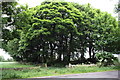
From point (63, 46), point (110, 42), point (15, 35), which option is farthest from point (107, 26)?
point (15, 35)

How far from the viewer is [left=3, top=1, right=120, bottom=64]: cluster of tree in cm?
1405

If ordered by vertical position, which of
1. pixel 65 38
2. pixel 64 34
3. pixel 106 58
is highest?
pixel 64 34

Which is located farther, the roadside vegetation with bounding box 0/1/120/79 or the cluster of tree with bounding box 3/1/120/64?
the cluster of tree with bounding box 3/1/120/64

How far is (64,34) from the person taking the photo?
1463 cm

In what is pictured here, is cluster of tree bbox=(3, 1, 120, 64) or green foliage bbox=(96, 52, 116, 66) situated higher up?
cluster of tree bbox=(3, 1, 120, 64)

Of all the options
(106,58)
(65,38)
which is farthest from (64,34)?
(106,58)

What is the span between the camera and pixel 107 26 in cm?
1467

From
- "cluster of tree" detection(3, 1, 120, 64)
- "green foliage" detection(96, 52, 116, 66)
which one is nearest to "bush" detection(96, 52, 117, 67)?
"green foliage" detection(96, 52, 116, 66)

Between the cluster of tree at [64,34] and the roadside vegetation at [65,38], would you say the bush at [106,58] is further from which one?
the cluster of tree at [64,34]

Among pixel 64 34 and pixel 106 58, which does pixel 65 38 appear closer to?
pixel 64 34

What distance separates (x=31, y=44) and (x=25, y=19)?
24.4 feet

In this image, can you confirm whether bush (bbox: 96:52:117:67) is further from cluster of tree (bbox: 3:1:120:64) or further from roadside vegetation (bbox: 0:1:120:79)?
cluster of tree (bbox: 3:1:120:64)

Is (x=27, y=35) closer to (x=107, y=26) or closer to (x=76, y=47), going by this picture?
(x=76, y=47)

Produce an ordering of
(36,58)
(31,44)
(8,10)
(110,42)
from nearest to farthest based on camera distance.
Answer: (8,10)
(110,42)
(31,44)
(36,58)
